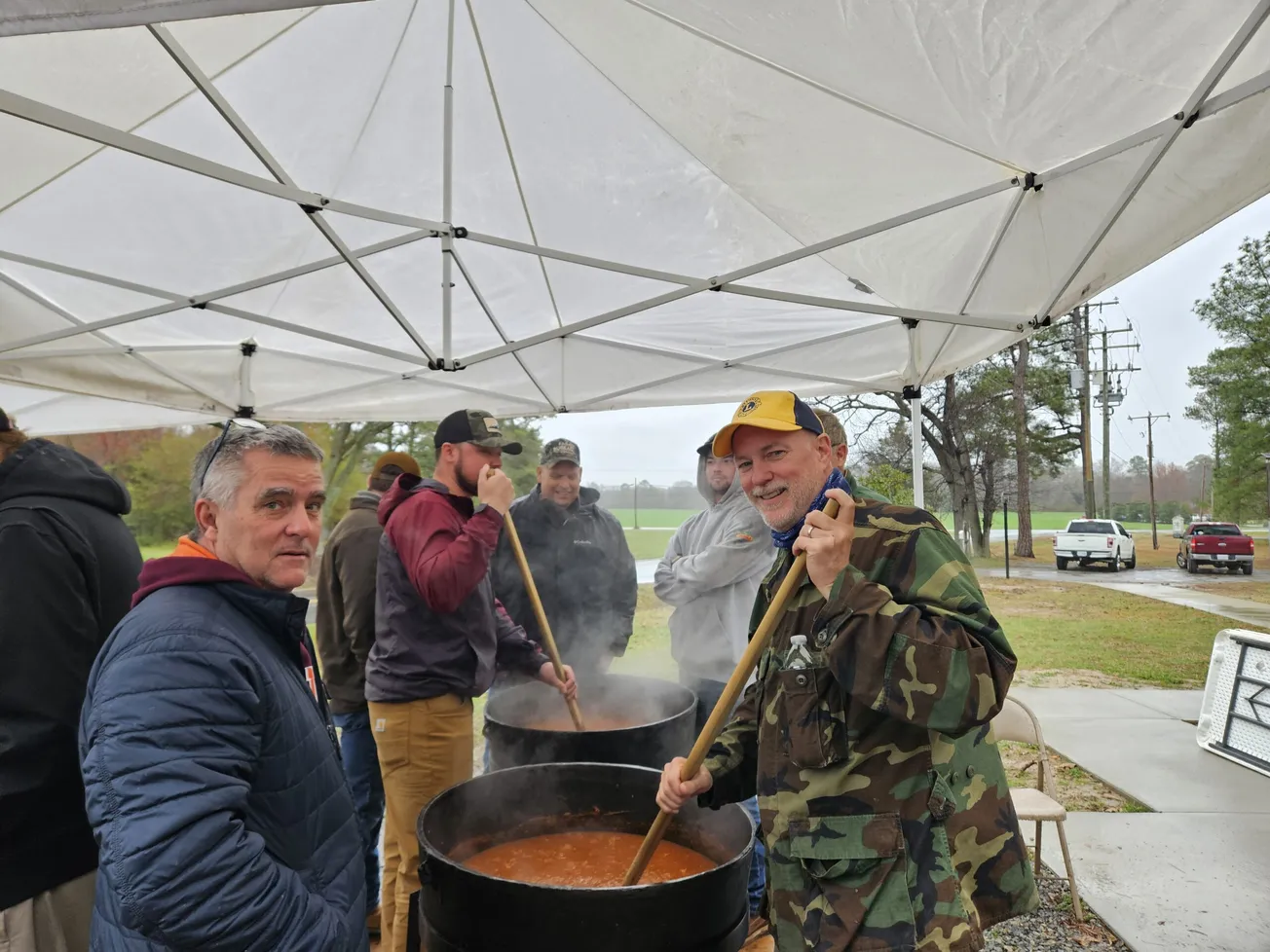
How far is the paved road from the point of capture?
1367 cm

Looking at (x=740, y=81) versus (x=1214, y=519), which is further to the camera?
(x=1214, y=519)

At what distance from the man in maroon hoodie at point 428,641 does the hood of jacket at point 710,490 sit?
1.50 m

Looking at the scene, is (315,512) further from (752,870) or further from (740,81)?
(752,870)

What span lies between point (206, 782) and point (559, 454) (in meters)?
3.29

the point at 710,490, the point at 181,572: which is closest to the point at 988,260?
the point at 710,490

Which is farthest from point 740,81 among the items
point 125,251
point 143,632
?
point 125,251

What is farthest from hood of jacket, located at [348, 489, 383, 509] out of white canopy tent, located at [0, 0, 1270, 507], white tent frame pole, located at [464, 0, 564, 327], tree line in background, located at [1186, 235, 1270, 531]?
tree line in background, located at [1186, 235, 1270, 531]

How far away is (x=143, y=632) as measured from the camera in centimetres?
115

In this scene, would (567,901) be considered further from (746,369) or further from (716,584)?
(746,369)

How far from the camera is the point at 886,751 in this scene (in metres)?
1.45

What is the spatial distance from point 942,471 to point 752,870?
69.6ft

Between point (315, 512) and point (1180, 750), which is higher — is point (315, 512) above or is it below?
above

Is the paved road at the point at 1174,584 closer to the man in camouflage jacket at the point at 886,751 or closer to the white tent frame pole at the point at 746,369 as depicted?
the white tent frame pole at the point at 746,369

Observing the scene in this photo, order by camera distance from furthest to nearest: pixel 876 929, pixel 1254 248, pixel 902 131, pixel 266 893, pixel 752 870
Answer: pixel 1254 248 → pixel 752 870 → pixel 902 131 → pixel 876 929 → pixel 266 893
